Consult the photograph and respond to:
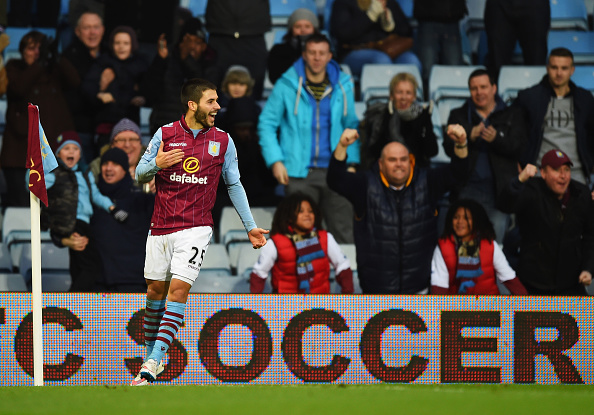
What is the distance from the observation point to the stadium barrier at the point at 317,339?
7.03 metres

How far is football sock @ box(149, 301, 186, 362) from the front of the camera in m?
5.77

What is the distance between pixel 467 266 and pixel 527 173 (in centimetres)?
97

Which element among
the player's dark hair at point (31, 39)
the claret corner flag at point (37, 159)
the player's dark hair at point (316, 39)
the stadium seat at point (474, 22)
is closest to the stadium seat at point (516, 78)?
the stadium seat at point (474, 22)

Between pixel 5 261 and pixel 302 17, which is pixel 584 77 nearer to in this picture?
pixel 302 17

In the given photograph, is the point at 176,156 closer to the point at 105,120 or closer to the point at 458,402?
the point at 458,402

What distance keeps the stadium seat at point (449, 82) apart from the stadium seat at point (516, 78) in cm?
35

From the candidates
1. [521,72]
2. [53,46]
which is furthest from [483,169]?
[53,46]

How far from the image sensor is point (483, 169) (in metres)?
9.06

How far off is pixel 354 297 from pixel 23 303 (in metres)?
2.34

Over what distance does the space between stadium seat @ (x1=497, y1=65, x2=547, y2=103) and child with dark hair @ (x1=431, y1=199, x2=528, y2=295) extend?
2.83m

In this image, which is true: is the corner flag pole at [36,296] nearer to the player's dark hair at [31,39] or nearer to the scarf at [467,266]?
the scarf at [467,266]

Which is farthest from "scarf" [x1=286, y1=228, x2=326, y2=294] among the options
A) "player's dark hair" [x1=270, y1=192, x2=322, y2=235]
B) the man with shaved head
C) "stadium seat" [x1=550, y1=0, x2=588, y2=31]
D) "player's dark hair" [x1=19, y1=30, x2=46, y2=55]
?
"stadium seat" [x1=550, y1=0, x2=588, y2=31]

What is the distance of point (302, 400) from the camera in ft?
17.0

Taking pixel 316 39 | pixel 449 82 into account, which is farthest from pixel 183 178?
pixel 449 82
